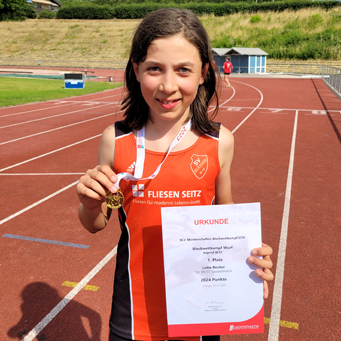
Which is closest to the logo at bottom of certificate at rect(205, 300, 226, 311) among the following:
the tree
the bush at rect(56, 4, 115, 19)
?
the bush at rect(56, 4, 115, 19)

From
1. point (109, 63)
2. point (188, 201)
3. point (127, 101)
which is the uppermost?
point (127, 101)

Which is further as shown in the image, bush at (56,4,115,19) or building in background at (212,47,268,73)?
bush at (56,4,115,19)

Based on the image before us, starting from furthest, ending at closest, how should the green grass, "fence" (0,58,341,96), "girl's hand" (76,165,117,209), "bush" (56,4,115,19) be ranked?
"bush" (56,4,115,19)
"fence" (0,58,341,96)
the green grass
"girl's hand" (76,165,117,209)

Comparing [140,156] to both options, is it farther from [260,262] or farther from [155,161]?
[260,262]

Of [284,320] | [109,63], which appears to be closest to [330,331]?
[284,320]

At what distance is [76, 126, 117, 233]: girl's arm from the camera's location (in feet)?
4.50

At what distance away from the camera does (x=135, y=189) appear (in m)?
1.56

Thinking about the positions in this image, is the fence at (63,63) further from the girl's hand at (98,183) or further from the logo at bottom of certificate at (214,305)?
the logo at bottom of certificate at (214,305)

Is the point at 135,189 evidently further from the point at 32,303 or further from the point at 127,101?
the point at 32,303

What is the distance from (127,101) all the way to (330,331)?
2691 millimetres

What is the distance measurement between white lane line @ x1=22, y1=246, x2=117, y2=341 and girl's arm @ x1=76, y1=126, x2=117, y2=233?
2.00 metres

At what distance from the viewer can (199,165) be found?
1.60m

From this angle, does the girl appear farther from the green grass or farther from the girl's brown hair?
the green grass

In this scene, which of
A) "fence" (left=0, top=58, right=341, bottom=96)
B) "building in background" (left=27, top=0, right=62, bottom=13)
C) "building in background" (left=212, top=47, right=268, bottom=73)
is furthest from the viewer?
"building in background" (left=27, top=0, right=62, bottom=13)
